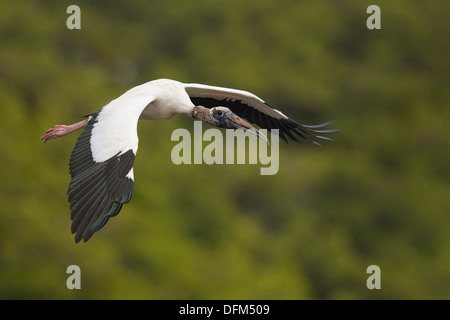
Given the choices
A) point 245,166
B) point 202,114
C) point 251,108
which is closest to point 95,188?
point 202,114

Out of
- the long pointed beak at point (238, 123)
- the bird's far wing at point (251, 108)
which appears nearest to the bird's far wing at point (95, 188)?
the long pointed beak at point (238, 123)

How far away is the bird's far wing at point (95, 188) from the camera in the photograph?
890cm

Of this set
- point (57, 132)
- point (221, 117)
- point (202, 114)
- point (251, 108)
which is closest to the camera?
point (57, 132)

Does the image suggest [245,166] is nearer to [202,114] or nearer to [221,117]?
[221,117]

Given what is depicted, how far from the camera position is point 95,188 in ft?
29.9

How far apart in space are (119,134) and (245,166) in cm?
3095

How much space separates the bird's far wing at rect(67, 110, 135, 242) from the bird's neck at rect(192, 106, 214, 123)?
180cm

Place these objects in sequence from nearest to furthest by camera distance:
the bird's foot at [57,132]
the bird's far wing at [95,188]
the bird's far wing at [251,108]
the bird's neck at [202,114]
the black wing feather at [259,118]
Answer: the bird's far wing at [95,188], the bird's foot at [57,132], the bird's neck at [202,114], the bird's far wing at [251,108], the black wing feather at [259,118]

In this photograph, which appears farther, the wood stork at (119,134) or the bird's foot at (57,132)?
the bird's foot at (57,132)

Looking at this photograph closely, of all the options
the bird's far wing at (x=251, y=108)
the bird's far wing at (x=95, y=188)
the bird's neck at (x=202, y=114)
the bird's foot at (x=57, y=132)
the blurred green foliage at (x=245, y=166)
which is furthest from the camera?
the blurred green foliage at (x=245, y=166)

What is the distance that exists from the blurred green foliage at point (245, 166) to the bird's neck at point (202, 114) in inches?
776

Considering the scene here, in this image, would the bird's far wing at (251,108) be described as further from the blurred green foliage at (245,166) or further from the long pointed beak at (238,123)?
the blurred green foliage at (245,166)
